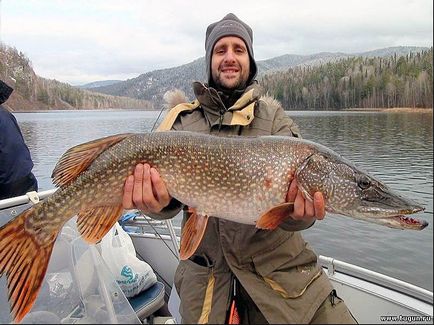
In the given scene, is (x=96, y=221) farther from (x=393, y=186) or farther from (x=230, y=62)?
(x=393, y=186)

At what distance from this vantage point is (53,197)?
1.81m

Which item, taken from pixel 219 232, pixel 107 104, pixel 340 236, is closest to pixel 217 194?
pixel 219 232

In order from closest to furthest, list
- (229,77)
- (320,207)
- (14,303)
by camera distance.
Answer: (14,303), (320,207), (229,77)

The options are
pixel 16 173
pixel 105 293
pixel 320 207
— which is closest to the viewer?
pixel 105 293

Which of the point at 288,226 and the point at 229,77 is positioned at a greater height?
the point at 229,77

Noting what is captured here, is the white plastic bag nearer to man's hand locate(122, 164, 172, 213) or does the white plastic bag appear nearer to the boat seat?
the boat seat

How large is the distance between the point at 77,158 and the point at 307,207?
1191mm

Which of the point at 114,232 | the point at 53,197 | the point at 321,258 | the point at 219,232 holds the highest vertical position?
A: the point at 53,197

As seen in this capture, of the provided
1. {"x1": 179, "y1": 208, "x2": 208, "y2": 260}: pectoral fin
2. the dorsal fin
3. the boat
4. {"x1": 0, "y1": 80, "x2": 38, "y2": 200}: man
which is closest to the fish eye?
the boat

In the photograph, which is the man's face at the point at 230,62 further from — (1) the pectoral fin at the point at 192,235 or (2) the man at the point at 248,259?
(1) the pectoral fin at the point at 192,235

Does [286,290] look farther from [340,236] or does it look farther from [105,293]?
[340,236]

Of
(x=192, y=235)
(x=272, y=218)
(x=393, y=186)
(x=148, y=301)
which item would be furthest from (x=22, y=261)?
(x=393, y=186)

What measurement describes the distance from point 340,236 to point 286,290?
5.90 metres

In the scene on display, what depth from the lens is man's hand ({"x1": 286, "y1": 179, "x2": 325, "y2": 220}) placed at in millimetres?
1868
